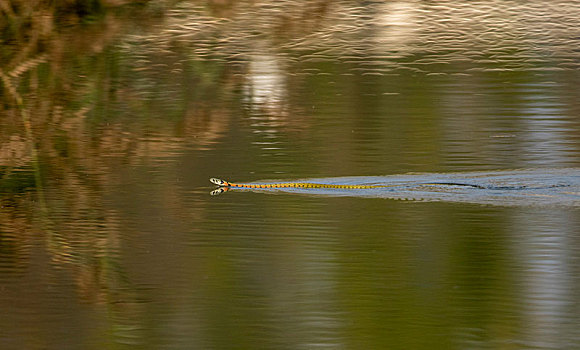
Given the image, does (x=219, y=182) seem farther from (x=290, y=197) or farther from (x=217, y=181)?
(x=290, y=197)

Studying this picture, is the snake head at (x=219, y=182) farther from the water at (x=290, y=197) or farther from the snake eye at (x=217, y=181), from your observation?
the water at (x=290, y=197)

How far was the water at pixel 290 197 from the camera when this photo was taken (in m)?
8.51

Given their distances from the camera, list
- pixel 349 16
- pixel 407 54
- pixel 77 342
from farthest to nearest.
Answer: pixel 349 16 < pixel 407 54 < pixel 77 342

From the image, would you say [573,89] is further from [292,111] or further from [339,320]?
[339,320]

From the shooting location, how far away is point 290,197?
12.6m

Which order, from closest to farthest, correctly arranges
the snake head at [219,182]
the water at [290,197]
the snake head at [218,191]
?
the water at [290,197] < the snake head at [218,191] < the snake head at [219,182]

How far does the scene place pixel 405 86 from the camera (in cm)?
2069

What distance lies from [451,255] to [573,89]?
10461 millimetres

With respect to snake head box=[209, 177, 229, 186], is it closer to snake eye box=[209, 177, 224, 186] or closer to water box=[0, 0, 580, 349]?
snake eye box=[209, 177, 224, 186]

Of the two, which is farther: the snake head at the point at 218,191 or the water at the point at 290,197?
the snake head at the point at 218,191

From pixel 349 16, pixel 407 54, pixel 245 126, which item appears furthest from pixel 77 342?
pixel 349 16

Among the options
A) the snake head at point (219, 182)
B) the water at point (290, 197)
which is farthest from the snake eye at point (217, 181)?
the water at point (290, 197)

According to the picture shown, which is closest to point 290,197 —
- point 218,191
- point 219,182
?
point 218,191

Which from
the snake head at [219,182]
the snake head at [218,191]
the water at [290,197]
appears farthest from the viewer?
the snake head at [219,182]
